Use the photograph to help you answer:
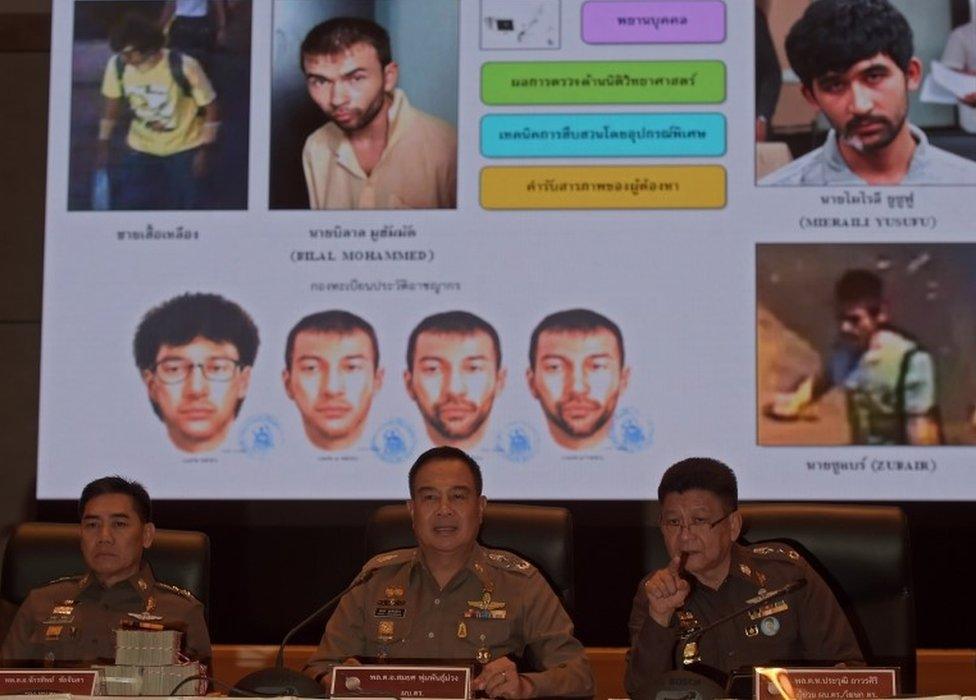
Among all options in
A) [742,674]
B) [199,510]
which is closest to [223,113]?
[199,510]

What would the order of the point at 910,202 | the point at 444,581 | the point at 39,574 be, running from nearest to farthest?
1. the point at 444,581
2. the point at 39,574
3. the point at 910,202

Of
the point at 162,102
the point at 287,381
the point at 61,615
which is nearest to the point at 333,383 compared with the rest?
the point at 287,381

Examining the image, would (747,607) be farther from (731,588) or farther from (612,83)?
(612,83)

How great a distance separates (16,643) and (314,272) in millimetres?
1452

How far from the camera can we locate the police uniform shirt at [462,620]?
10.1 feet

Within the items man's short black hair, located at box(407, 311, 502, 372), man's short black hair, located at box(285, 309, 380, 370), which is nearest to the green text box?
man's short black hair, located at box(407, 311, 502, 372)

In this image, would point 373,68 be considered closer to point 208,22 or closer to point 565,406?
point 208,22

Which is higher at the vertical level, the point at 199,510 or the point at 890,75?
the point at 890,75

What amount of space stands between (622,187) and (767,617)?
1.59 meters

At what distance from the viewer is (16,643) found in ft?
10.8

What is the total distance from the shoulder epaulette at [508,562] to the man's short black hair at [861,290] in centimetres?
146

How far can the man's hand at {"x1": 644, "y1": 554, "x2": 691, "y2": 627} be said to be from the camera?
9.07ft

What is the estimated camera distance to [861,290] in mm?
4180

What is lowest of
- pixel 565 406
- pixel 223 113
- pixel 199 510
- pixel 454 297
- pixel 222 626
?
pixel 222 626
